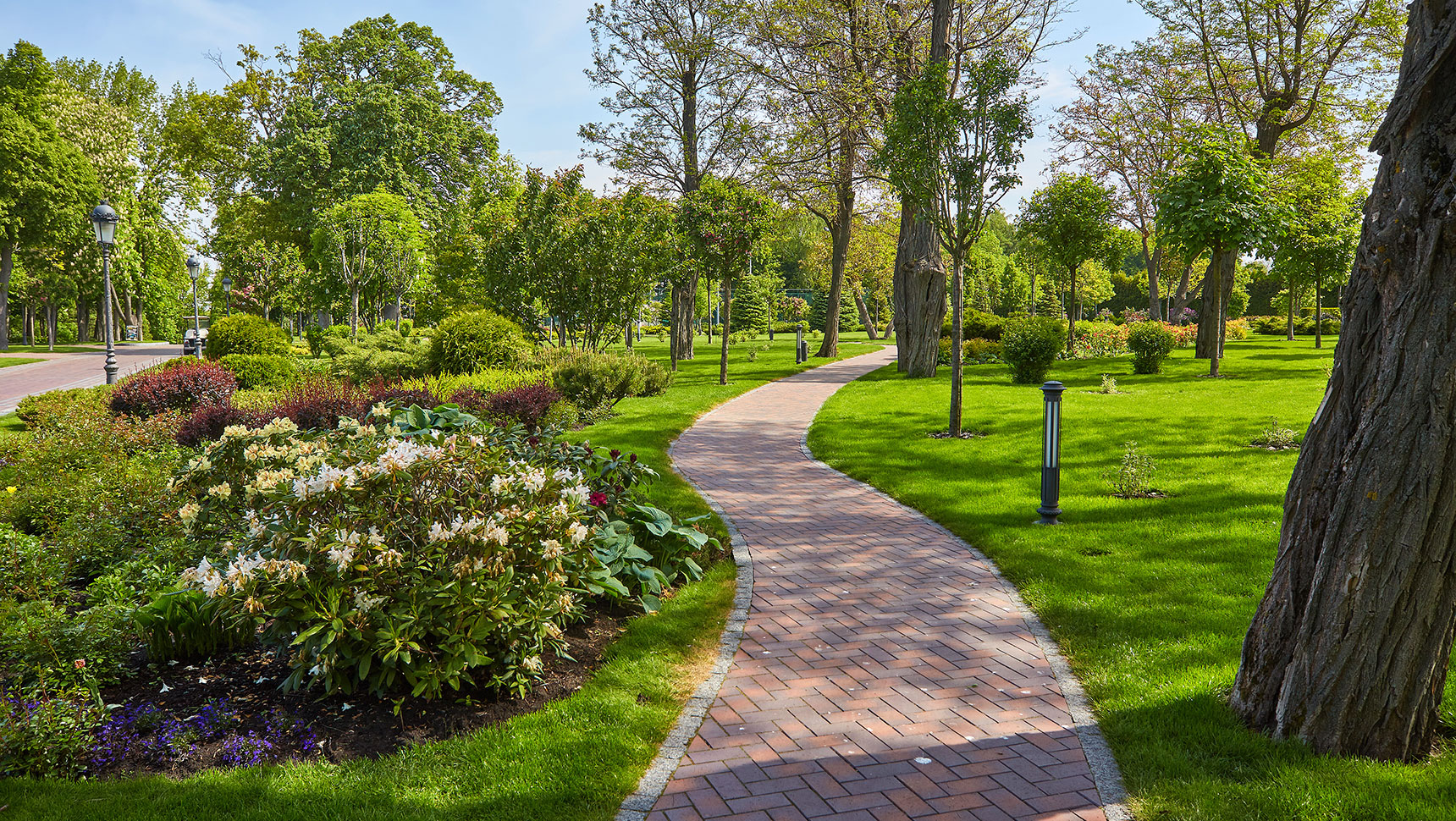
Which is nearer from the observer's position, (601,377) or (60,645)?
(60,645)

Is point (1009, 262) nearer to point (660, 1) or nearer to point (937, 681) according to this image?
point (660, 1)

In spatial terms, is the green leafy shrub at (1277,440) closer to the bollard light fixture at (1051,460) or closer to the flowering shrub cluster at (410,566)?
the bollard light fixture at (1051,460)

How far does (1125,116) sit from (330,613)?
34511mm

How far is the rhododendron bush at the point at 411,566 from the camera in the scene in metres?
3.86

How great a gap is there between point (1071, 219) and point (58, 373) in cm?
3062

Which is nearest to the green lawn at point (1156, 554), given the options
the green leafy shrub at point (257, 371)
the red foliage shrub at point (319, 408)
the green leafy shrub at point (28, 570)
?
the green leafy shrub at point (28, 570)

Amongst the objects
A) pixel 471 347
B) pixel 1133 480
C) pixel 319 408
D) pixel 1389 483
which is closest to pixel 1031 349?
pixel 1133 480

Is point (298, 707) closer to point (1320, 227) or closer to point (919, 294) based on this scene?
point (919, 294)

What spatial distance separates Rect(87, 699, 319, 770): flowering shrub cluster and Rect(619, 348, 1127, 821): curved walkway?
1667 millimetres

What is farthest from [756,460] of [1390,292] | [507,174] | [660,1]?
[507,174]

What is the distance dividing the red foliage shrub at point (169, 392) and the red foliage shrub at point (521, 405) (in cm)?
466

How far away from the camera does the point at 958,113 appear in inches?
440

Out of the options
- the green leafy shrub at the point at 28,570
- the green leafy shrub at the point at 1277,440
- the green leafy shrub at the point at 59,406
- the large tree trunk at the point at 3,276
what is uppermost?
the large tree trunk at the point at 3,276

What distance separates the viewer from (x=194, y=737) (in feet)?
12.1
